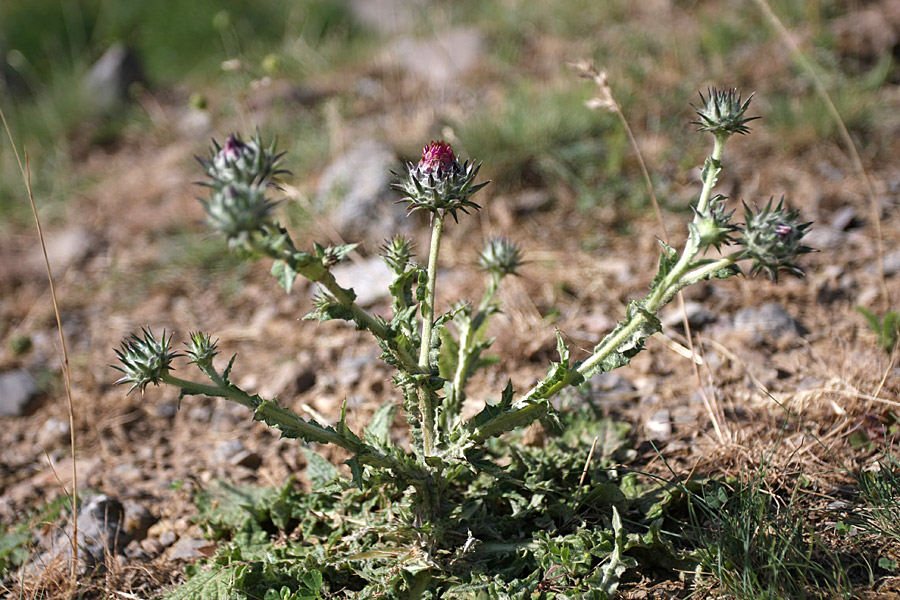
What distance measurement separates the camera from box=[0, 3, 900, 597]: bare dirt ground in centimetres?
270

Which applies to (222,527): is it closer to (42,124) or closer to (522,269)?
(522,269)

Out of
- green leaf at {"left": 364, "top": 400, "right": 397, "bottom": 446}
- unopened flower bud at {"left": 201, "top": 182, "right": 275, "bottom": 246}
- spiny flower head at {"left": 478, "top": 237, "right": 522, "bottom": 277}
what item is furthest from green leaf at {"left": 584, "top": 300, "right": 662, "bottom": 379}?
unopened flower bud at {"left": 201, "top": 182, "right": 275, "bottom": 246}

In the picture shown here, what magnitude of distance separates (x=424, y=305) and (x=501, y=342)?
1.37 meters

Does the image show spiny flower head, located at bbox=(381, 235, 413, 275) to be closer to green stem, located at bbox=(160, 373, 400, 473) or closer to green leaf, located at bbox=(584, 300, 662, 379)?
green stem, located at bbox=(160, 373, 400, 473)

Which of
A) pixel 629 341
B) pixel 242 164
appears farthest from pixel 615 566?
pixel 242 164

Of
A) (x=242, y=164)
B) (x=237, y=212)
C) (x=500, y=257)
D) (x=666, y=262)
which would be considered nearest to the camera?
(x=237, y=212)

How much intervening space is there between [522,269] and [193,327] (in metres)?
1.95

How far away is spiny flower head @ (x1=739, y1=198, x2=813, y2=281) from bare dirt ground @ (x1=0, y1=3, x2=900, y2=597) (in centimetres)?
66

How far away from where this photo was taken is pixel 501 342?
11.2ft

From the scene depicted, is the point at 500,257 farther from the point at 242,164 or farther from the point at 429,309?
the point at 242,164

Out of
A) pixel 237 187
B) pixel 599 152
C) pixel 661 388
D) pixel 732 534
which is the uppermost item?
pixel 599 152

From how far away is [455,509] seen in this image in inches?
91.8

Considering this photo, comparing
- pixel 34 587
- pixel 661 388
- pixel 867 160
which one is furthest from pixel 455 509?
pixel 867 160

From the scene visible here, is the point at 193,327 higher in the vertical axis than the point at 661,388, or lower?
higher
